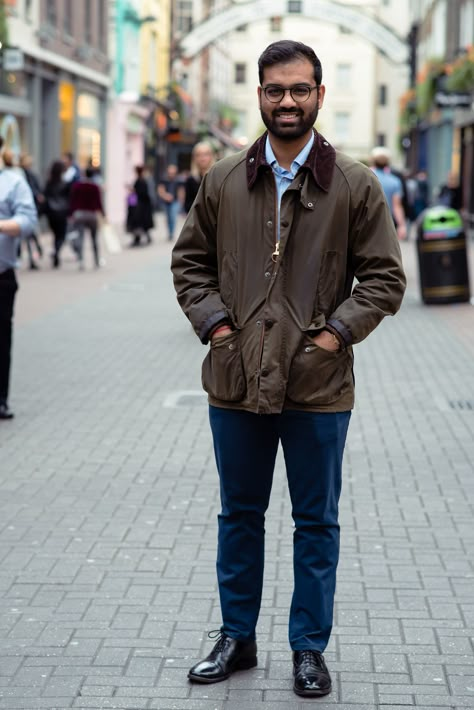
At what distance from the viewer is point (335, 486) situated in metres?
4.07

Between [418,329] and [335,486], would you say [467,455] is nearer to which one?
[335,486]

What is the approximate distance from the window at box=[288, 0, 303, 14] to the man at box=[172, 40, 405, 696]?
3509cm

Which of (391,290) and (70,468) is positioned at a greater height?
(391,290)

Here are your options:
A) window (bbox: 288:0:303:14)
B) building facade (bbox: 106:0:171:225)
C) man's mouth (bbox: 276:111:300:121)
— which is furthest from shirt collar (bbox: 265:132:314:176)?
building facade (bbox: 106:0:171:225)

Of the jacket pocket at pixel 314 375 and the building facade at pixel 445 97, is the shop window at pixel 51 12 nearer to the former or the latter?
the building facade at pixel 445 97

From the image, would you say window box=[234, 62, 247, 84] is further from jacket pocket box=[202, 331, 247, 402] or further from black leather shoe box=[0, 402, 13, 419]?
jacket pocket box=[202, 331, 247, 402]

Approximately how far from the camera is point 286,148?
3.87m

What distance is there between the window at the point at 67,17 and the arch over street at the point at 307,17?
6693 millimetres

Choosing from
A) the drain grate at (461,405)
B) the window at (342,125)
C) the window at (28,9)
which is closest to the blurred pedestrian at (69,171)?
the window at (28,9)

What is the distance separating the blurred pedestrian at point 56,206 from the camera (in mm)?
21516

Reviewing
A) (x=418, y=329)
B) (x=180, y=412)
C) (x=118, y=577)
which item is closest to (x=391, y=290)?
(x=118, y=577)

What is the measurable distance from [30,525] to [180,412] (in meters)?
3.02

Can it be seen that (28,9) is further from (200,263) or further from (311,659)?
(311,659)

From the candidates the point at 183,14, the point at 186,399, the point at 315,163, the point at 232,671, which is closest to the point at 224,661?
the point at 232,671
